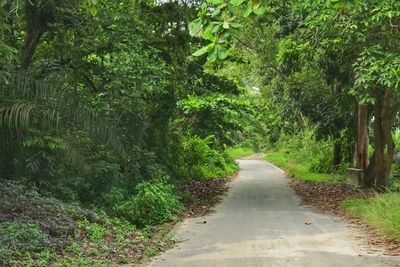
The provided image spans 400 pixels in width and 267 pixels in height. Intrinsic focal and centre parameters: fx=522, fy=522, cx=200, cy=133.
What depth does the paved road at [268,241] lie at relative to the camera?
310 inches

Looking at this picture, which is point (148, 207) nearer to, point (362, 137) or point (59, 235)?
point (59, 235)

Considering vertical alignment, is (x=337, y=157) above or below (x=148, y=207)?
above

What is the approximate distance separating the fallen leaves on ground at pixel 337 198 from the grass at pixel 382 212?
0.43 ft

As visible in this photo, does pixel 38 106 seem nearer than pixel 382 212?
Yes

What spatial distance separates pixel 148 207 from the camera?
12086mm

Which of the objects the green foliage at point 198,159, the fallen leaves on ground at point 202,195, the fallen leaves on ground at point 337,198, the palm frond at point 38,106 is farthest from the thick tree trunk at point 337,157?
the palm frond at point 38,106

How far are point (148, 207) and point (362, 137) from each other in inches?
423

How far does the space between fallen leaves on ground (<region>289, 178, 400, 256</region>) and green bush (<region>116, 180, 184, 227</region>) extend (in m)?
4.26

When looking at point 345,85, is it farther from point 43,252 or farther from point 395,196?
point 43,252

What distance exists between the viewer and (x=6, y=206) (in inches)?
349

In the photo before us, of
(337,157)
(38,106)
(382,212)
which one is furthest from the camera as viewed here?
(337,157)

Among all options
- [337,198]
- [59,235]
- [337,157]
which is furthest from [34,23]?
[337,157]

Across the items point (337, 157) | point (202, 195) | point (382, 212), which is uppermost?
point (337, 157)

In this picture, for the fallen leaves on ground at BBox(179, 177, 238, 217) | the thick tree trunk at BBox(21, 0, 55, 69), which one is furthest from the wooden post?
the thick tree trunk at BBox(21, 0, 55, 69)
